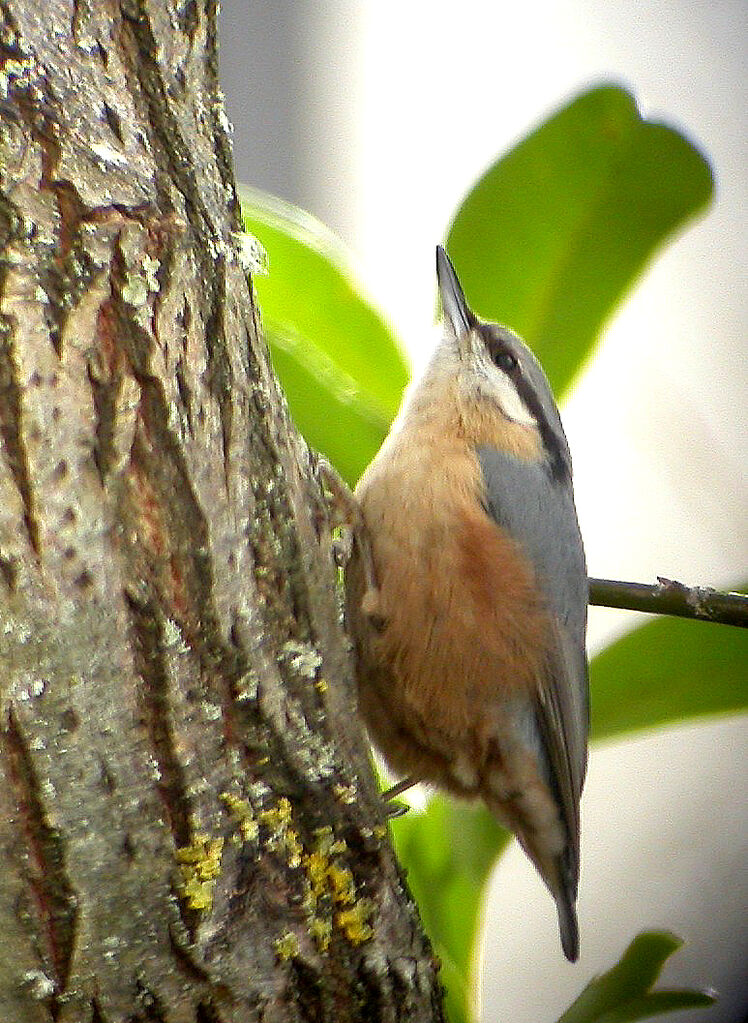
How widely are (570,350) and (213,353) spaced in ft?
2.29

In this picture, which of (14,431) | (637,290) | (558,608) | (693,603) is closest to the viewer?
(14,431)

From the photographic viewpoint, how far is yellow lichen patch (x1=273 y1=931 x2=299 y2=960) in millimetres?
902

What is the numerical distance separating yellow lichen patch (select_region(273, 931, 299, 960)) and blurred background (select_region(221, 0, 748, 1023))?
1441 millimetres

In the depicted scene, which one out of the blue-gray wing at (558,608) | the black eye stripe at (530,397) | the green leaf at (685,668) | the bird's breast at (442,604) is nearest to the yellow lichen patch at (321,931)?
the bird's breast at (442,604)

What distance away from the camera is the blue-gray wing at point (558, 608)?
1332mm

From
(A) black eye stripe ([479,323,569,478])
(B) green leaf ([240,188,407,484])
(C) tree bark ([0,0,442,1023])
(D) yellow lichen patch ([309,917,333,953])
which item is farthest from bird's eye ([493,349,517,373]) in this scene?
(D) yellow lichen patch ([309,917,333,953])

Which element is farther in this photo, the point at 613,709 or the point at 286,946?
the point at 613,709

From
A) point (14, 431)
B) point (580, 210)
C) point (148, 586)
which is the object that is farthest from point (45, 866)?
point (580, 210)

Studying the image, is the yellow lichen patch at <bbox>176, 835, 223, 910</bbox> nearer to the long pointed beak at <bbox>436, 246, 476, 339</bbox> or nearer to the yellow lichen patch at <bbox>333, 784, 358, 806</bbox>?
the yellow lichen patch at <bbox>333, 784, 358, 806</bbox>

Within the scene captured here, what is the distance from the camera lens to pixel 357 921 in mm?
957

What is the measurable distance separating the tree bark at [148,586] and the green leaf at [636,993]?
1.63 ft

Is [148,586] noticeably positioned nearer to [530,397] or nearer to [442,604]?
[442,604]

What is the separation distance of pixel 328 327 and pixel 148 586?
25.1 inches

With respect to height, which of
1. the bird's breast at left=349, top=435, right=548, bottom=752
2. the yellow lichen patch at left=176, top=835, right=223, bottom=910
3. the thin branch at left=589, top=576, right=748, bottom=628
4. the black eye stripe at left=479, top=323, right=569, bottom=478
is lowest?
the yellow lichen patch at left=176, top=835, right=223, bottom=910
